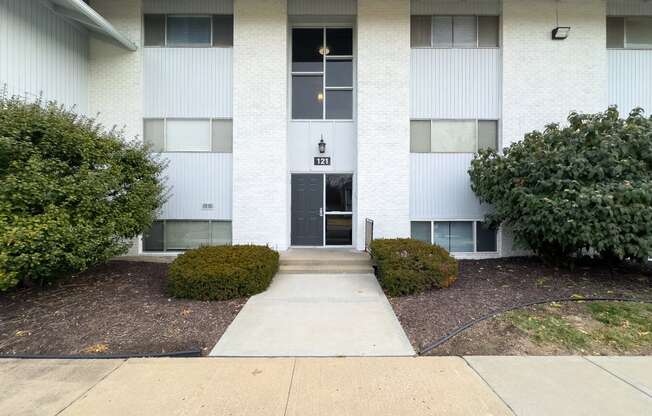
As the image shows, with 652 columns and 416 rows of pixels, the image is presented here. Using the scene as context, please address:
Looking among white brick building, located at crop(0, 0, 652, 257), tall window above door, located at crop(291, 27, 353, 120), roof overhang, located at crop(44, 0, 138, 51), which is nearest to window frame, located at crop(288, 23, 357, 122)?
tall window above door, located at crop(291, 27, 353, 120)

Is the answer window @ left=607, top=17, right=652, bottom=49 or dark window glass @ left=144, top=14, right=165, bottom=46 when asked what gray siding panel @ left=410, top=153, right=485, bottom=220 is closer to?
window @ left=607, top=17, right=652, bottom=49

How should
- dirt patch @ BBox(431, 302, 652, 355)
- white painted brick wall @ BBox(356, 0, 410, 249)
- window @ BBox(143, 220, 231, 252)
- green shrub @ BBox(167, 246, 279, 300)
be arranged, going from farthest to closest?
window @ BBox(143, 220, 231, 252) < white painted brick wall @ BBox(356, 0, 410, 249) < green shrub @ BBox(167, 246, 279, 300) < dirt patch @ BBox(431, 302, 652, 355)

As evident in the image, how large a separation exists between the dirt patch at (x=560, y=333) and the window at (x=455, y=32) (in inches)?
291

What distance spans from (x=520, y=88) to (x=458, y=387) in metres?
8.70

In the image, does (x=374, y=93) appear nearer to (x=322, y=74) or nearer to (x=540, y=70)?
(x=322, y=74)

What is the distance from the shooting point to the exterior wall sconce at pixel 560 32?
28.8 feet

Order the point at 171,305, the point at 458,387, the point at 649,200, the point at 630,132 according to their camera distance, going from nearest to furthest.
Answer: the point at 458,387
the point at 171,305
the point at 649,200
the point at 630,132

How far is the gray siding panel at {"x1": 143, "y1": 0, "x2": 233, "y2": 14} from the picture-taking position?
9.05m

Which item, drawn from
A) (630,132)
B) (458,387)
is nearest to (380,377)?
(458,387)

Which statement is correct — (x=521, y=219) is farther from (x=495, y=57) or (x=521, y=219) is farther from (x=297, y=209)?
(x=297, y=209)

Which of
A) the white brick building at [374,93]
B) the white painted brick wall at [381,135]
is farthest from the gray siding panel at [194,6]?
the white painted brick wall at [381,135]

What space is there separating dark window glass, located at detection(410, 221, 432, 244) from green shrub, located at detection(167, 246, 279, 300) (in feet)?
14.6

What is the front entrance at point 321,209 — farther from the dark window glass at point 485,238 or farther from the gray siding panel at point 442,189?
the dark window glass at point 485,238

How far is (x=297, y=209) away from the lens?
9.57 meters
